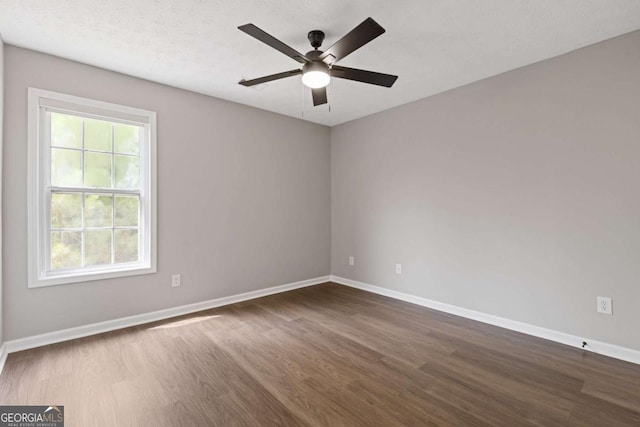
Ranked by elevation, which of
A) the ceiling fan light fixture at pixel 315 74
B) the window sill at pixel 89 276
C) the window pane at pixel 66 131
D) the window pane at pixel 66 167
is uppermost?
the ceiling fan light fixture at pixel 315 74

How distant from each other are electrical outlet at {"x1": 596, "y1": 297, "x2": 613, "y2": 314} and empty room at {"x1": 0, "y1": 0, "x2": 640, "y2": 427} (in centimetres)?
5

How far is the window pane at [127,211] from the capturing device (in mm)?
3066

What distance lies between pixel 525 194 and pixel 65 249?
4414 millimetres

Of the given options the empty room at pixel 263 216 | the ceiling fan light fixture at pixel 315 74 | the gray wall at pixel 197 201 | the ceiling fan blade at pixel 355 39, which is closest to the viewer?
the ceiling fan blade at pixel 355 39

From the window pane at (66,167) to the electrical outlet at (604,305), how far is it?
4762mm

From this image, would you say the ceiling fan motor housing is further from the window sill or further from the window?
the window sill

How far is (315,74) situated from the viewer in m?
2.13

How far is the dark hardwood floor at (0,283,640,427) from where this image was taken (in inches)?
68.8

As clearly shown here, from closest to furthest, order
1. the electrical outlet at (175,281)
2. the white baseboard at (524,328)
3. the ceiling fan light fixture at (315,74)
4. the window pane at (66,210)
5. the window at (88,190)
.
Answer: the ceiling fan light fixture at (315,74), the white baseboard at (524,328), the window at (88,190), the window pane at (66,210), the electrical outlet at (175,281)

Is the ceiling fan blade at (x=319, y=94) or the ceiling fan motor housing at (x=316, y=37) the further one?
the ceiling fan blade at (x=319, y=94)

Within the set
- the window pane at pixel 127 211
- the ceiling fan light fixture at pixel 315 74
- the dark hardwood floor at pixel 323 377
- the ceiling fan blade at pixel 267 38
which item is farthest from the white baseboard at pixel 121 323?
the ceiling fan blade at pixel 267 38

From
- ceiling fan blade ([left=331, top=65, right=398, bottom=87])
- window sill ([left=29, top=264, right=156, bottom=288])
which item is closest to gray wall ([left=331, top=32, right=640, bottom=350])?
ceiling fan blade ([left=331, top=65, right=398, bottom=87])

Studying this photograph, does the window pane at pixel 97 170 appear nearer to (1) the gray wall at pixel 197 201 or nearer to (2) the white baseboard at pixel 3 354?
(1) the gray wall at pixel 197 201

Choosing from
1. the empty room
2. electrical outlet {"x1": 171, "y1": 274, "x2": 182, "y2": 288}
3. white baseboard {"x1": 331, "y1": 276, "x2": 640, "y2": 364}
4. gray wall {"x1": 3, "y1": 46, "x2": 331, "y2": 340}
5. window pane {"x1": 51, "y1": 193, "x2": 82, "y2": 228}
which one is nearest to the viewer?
the empty room
